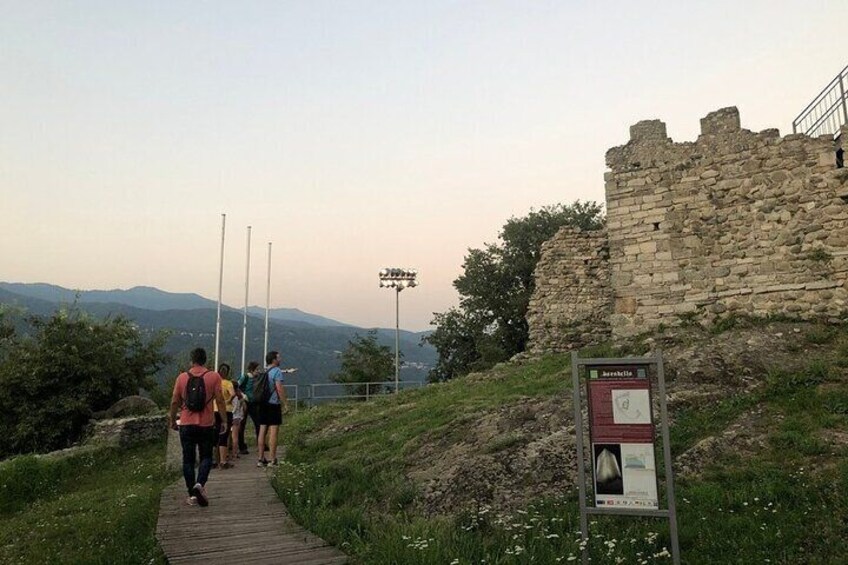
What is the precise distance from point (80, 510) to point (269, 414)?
2.78 meters

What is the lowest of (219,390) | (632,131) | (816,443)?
(816,443)

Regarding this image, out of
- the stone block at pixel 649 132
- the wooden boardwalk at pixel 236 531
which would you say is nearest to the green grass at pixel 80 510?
the wooden boardwalk at pixel 236 531

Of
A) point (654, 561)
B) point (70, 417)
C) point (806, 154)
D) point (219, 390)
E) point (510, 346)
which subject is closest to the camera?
point (654, 561)

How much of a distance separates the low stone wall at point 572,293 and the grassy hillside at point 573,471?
435cm

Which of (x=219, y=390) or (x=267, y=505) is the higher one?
(x=219, y=390)

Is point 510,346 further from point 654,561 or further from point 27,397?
point 654,561

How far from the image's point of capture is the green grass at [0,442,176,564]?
5.65 m

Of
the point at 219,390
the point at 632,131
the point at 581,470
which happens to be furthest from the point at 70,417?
the point at 632,131

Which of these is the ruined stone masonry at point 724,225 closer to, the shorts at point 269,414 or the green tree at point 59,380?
the shorts at point 269,414

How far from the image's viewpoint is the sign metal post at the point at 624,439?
4672 mm

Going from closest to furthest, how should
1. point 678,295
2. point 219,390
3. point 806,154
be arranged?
1. point 219,390
2. point 806,154
3. point 678,295

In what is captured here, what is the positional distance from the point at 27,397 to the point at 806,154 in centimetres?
2302

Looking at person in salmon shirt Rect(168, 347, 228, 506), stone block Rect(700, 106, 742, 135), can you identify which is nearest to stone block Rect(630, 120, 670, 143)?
stone block Rect(700, 106, 742, 135)

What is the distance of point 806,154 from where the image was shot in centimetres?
1288
